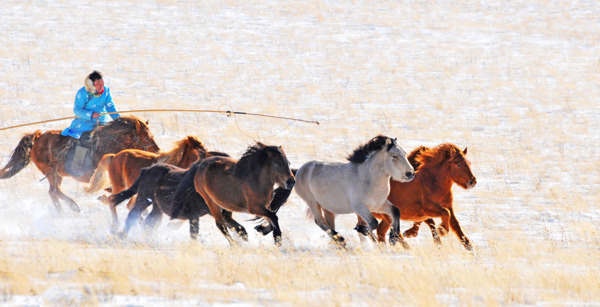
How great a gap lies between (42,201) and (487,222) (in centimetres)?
740

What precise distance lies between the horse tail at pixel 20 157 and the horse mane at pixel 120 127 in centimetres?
225

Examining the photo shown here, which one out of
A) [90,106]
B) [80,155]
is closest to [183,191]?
[90,106]

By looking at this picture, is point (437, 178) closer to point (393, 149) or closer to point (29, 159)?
point (393, 149)

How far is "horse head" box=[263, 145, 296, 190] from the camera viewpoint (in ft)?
28.1

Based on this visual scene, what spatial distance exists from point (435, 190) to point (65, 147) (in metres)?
6.13

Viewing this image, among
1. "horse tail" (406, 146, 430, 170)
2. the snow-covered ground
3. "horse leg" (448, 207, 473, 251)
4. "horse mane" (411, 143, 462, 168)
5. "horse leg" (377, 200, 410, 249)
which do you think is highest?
"horse mane" (411, 143, 462, 168)

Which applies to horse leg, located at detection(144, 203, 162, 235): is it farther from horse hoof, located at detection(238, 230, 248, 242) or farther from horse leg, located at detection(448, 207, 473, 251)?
horse leg, located at detection(448, 207, 473, 251)

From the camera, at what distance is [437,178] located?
9.53 metres

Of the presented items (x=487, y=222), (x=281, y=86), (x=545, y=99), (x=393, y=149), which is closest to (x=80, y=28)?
(x=281, y=86)

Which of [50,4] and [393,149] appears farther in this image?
[50,4]

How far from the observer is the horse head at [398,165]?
8.82m

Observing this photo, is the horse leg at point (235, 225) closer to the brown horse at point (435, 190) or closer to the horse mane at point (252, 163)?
the horse mane at point (252, 163)

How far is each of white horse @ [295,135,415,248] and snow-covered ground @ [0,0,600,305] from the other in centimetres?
38

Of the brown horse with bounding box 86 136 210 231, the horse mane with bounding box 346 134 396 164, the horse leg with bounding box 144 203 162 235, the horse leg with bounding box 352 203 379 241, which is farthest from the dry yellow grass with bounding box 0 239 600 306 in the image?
the brown horse with bounding box 86 136 210 231
